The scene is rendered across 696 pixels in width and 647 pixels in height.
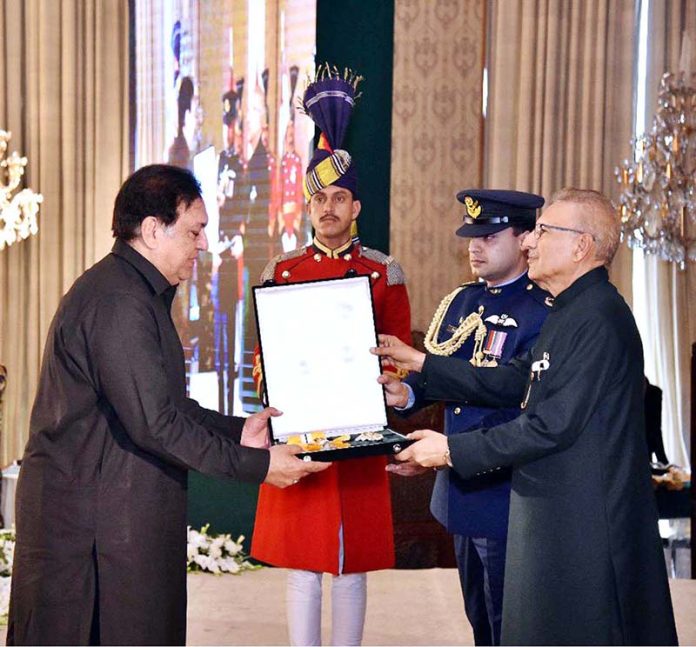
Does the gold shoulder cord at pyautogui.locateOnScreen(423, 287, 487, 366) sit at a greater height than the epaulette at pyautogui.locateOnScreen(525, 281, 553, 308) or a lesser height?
lesser

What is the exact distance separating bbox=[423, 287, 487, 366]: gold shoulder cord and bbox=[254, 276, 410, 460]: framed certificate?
0.27 meters

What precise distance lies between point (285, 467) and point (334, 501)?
0.62 m

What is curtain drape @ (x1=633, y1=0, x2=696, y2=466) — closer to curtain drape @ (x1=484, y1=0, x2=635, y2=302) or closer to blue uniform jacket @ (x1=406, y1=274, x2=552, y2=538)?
curtain drape @ (x1=484, y1=0, x2=635, y2=302)

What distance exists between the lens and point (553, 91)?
6086 mm

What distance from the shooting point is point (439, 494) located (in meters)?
3.00

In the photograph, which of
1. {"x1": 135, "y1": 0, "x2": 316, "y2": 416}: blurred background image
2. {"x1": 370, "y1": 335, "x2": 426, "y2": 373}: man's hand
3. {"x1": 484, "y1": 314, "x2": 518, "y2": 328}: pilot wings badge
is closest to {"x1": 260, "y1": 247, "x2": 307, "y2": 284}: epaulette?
{"x1": 370, "y1": 335, "x2": 426, "y2": 373}: man's hand

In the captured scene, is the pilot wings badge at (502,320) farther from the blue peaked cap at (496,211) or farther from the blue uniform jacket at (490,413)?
the blue peaked cap at (496,211)

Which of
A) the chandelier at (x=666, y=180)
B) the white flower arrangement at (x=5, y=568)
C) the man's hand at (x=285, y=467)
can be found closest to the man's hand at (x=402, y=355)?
the man's hand at (x=285, y=467)

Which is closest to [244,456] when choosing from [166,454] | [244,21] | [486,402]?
[166,454]

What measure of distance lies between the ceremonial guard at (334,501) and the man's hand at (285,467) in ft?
1.80

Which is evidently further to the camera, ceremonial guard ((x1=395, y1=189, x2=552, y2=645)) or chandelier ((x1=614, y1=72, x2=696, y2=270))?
chandelier ((x1=614, y1=72, x2=696, y2=270))

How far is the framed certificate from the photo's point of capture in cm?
285

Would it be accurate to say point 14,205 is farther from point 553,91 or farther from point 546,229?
point 546,229

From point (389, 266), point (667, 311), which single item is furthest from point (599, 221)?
point (667, 311)
